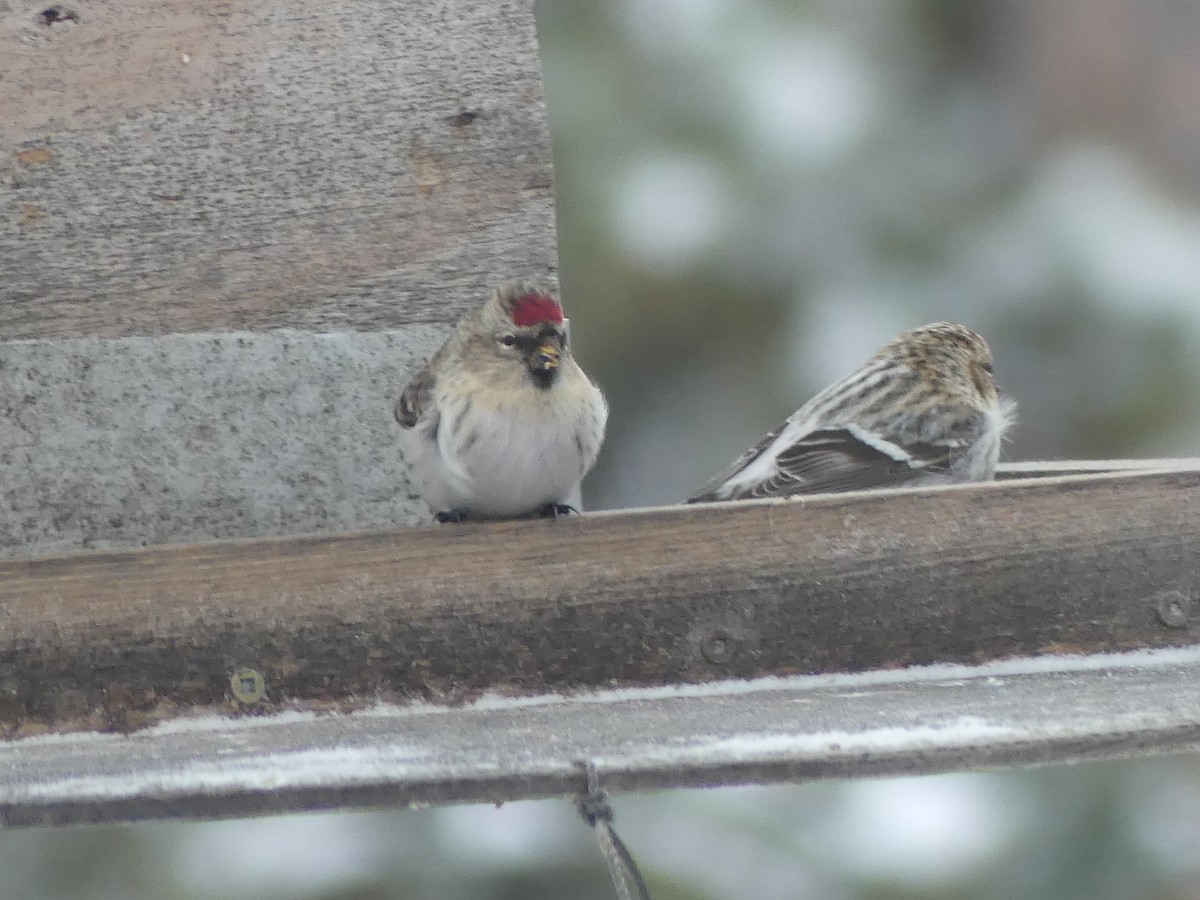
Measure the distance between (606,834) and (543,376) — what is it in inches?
43.2

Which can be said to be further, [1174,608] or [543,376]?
[543,376]

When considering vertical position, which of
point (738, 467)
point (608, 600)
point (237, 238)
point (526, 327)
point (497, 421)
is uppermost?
point (237, 238)

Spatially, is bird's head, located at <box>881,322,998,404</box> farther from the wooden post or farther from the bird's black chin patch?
the wooden post

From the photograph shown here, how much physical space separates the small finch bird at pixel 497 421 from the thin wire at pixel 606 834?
0.83 metres

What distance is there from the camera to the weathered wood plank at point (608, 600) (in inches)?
69.3

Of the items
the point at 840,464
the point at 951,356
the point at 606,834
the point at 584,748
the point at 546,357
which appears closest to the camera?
the point at 606,834

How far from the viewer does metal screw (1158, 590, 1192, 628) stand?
5.99 feet

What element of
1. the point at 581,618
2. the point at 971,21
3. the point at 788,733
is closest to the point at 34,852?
the point at 581,618

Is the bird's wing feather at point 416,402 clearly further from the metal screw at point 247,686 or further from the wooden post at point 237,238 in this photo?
the metal screw at point 247,686

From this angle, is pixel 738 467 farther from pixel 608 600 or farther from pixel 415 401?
pixel 608 600

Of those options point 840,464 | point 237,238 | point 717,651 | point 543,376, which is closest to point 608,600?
point 717,651

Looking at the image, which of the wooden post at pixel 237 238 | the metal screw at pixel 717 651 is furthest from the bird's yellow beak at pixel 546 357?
the metal screw at pixel 717 651

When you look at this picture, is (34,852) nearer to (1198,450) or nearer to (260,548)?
(260,548)

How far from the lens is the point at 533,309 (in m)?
2.25
